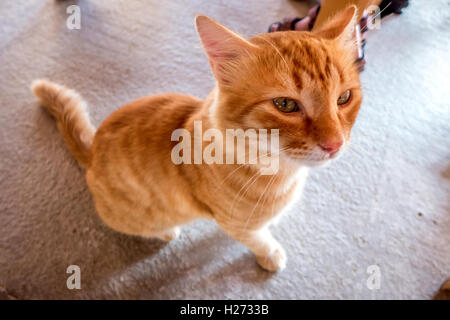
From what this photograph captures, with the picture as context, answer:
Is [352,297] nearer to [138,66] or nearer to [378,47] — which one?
[378,47]

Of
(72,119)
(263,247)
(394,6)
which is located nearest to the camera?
(263,247)

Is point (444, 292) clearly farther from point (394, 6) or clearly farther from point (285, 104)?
point (394, 6)

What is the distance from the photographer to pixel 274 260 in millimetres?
1146

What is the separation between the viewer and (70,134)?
1.20 meters

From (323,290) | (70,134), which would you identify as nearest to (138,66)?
(70,134)

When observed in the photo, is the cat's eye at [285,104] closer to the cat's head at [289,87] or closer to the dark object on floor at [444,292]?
the cat's head at [289,87]

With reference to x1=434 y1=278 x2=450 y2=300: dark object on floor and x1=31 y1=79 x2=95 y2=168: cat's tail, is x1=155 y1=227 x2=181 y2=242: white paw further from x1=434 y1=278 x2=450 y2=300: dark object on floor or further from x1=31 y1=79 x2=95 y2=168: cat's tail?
x1=434 y1=278 x2=450 y2=300: dark object on floor

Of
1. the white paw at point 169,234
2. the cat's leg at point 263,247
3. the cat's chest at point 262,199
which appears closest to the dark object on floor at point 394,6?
the cat's chest at point 262,199

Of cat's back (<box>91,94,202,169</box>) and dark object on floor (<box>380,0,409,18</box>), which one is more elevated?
dark object on floor (<box>380,0,409,18</box>)

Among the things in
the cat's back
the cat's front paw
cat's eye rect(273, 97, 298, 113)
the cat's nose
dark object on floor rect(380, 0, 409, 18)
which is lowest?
the cat's front paw

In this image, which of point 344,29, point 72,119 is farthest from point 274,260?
point 72,119

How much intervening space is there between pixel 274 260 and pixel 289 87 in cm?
72

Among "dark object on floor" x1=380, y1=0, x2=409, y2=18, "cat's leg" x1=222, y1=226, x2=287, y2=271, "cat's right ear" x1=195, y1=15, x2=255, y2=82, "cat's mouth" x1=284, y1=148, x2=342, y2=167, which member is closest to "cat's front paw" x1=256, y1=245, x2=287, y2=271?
"cat's leg" x1=222, y1=226, x2=287, y2=271

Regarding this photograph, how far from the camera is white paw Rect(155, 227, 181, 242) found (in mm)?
1205
